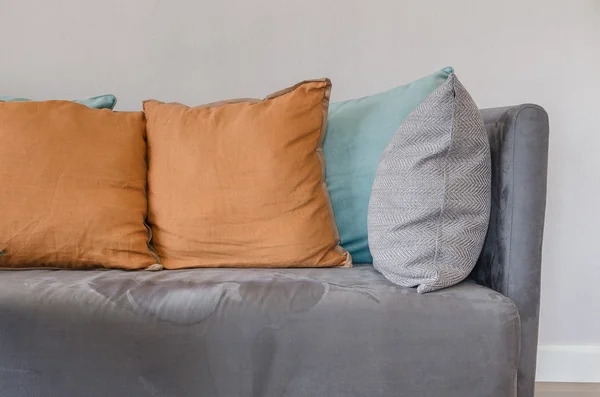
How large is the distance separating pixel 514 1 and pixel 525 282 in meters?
1.13

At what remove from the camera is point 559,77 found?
5.75ft

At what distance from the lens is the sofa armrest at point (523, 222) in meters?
1.03

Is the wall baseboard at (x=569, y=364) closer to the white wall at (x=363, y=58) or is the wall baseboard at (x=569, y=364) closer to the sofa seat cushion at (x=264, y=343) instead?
the white wall at (x=363, y=58)

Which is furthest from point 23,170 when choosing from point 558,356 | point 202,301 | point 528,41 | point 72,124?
point 558,356

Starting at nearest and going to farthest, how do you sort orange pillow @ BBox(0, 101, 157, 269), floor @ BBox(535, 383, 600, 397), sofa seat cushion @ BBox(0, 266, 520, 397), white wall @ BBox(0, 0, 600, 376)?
sofa seat cushion @ BBox(0, 266, 520, 397)
orange pillow @ BBox(0, 101, 157, 269)
floor @ BBox(535, 383, 600, 397)
white wall @ BBox(0, 0, 600, 376)

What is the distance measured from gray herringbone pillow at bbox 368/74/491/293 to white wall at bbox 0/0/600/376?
77 cm

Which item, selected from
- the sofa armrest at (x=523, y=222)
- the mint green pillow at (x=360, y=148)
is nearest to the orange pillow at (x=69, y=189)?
the mint green pillow at (x=360, y=148)

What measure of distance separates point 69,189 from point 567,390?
1609mm

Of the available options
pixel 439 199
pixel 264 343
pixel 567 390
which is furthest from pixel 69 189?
pixel 567 390

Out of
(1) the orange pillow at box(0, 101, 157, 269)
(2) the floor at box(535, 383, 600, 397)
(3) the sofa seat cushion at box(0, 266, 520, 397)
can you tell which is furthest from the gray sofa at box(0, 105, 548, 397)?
(2) the floor at box(535, 383, 600, 397)

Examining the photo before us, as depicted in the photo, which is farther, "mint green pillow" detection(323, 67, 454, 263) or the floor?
the floor

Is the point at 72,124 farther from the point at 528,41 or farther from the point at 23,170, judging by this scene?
the point at 528,41

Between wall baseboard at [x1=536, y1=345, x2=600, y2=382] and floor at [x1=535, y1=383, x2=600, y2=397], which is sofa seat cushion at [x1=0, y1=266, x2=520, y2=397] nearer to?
floor at [x1=535, y1=383, x2=600, y2=397]

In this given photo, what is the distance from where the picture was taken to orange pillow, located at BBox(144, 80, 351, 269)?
1291 mm
